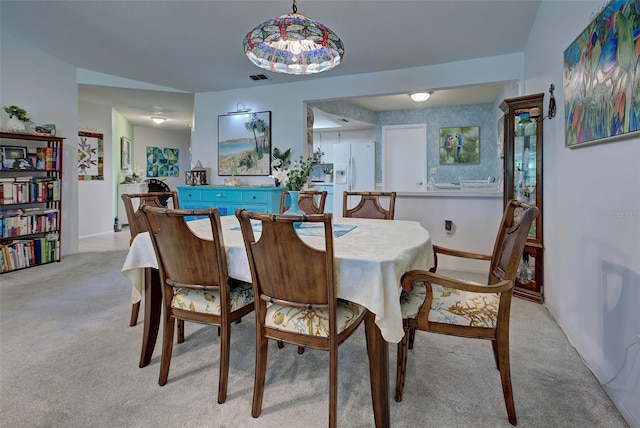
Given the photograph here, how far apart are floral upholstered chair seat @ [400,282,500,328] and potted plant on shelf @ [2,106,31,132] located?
449cm

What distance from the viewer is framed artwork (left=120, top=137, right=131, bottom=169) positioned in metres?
6.99

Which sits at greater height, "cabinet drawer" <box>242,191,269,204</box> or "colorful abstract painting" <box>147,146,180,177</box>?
"colorful abstract painting" <box>147,146,180,177</box>

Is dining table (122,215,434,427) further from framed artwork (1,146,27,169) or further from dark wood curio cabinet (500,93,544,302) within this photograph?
framed artwork (1,146,27,169)

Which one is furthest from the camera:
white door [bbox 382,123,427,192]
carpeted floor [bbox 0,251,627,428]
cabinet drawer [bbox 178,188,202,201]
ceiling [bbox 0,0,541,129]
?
white door [bbox 382,123,427,192]

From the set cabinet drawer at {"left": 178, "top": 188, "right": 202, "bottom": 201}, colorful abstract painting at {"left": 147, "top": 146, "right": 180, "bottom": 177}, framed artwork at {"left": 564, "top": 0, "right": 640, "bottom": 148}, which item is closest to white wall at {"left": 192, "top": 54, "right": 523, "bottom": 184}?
cabinet drawer at {"left": 178, "top": 188, "right": 202, "bottom": 201}

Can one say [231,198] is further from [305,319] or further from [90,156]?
[305,319]

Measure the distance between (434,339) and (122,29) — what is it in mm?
3825

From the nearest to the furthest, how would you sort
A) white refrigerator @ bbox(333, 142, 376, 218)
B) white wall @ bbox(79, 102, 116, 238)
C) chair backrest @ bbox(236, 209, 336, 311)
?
chair backrest @ bbox(236, 209, 336, 311), white wall @ bbox(79, 102, 116, 238), white refrigerator @ bbox(333, 142, 376, 218)

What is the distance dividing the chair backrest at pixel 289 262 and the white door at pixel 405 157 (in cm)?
574

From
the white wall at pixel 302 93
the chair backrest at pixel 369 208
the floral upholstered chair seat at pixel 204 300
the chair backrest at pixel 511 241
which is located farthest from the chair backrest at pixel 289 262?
the white wall at pixel 302 93

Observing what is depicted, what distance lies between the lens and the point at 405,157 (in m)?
6.81

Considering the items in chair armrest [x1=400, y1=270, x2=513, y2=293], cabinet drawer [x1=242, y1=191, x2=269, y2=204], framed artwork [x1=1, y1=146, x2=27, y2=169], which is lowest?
chair armrest [x1=400, y1=270, x2=513, y2=293]

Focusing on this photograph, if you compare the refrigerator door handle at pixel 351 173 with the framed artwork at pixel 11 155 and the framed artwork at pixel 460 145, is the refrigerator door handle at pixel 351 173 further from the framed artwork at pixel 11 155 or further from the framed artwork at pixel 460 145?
the framed artwork at pixel 11 155

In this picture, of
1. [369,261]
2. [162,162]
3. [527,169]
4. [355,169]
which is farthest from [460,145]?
[162,162]
